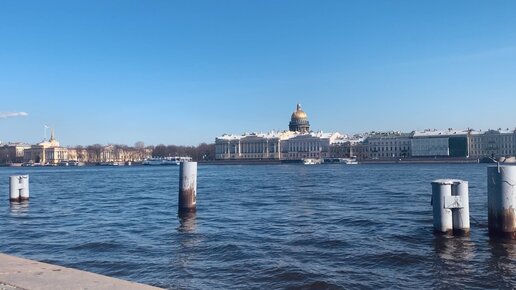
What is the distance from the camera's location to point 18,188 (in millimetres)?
21891

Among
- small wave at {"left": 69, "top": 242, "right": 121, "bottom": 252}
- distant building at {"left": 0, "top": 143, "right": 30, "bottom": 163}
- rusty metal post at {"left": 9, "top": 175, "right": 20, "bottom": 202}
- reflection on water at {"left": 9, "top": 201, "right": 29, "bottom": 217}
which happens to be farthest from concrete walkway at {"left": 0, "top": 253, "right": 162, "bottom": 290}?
distant building at {"left": 0, "top": 143, "right": 30, "bottom": 163}

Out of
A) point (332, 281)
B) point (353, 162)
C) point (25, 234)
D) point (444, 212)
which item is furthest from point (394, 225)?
point (353, 162)

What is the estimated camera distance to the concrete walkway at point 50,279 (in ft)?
14.5

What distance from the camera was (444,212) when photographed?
10711mm

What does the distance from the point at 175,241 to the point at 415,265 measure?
4.54 meters

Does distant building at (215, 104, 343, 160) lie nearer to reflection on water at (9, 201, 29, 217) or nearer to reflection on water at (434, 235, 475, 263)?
reflection on water at (9, 201, 29, 217)

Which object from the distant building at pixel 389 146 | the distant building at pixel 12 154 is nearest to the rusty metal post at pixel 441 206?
the distant building at pixel 389 146

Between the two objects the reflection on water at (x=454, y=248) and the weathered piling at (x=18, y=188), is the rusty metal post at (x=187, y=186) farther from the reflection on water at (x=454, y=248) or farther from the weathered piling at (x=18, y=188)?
the weathered piling at (x=18, y=188)

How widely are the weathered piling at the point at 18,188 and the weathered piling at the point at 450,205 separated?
53.0ft

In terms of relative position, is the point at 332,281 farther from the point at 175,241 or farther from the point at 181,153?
the point at 181,153

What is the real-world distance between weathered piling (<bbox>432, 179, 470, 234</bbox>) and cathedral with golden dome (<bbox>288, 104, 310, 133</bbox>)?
139 m

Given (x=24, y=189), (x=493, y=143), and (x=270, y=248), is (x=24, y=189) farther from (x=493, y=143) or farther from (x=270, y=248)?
(x=493, y=143)

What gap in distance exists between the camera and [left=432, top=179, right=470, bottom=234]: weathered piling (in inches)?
408

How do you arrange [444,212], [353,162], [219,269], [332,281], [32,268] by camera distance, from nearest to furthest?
1. [32,268]
2. [332,281]
3. [219,269]
4. [444,212]
5. [353,162]
